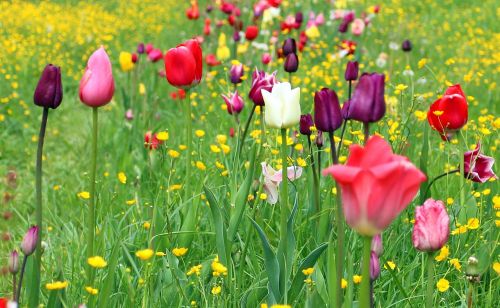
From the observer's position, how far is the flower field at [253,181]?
1.87 metres

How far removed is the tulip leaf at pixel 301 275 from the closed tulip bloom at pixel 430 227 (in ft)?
1.24

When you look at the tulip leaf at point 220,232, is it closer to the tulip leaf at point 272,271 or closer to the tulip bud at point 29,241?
the tulip leaf at point 272,271

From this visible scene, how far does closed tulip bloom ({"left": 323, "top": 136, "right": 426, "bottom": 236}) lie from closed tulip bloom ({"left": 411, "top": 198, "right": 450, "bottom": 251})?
1.10ft

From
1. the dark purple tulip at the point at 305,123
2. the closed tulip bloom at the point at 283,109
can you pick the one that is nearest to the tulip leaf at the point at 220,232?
the closed tulip bloom at the point at 283,109

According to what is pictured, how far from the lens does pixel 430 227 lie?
166 centimetres

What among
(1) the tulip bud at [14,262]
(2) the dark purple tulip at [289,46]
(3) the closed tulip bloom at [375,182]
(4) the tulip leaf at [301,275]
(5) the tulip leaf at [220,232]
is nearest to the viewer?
(3) the closed tulip bloom at [375,182]

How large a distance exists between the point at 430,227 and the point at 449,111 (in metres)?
0.89

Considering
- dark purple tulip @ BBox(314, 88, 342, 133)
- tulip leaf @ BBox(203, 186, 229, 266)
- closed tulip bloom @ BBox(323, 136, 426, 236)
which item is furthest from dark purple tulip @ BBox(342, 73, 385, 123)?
tulip leaf @ BBox(203, 186, 229, 266)

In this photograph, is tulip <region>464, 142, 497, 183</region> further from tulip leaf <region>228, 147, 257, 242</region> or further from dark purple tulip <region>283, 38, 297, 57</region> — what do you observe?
dark purple tulip <region>283, 38, 297, 57</region>

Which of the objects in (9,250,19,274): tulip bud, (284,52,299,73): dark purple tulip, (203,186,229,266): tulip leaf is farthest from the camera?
(284,52,299,73): dark purple tulip

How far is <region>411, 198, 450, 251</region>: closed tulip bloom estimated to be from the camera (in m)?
1.65

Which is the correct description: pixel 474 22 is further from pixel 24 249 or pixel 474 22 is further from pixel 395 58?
pixel 24 249

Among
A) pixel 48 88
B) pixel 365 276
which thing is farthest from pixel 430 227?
pixel 48 88

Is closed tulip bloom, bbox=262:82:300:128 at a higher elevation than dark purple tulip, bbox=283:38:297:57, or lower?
lower
